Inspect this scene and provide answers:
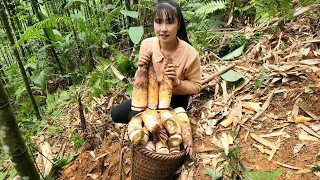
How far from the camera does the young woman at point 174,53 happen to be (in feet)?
6.64

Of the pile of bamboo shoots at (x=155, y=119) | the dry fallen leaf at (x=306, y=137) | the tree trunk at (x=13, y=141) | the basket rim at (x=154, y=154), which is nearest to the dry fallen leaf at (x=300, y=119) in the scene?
the dry fallen leaf at (x=306, y=137)

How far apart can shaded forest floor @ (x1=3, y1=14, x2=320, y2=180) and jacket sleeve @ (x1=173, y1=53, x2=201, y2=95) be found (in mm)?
385

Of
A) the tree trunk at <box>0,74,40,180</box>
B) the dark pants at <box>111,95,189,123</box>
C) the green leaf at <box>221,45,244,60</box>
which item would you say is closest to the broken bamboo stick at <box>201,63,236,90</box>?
the green leaf at <box>221,45,244,60</box>

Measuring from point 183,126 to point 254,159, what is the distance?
1.76 feet

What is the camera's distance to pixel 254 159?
6.26 feet

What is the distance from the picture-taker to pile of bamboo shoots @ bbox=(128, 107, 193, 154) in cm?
181

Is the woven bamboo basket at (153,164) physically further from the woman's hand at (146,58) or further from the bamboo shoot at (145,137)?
the woman's hand at (146,58)

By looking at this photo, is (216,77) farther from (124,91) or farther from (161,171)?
(161,171)

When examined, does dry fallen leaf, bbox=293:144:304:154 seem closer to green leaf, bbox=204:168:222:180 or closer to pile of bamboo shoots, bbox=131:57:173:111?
green leaf, bbox=204:168:222:180

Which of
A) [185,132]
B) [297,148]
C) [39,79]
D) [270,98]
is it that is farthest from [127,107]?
[39,79]

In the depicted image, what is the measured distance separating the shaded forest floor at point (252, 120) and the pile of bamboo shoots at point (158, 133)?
21 cm

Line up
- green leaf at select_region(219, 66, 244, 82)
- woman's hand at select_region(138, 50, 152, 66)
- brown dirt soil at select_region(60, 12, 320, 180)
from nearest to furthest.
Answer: brown dirt soil at select_region(60, 12, 320, 180)
woman's hand at select_region(138, 50, 152, 66)
green leaf at select_region(219, 66, 244, 82)

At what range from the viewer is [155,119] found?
1.87 m

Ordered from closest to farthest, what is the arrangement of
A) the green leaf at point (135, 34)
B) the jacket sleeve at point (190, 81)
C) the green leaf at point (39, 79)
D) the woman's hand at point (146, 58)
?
1. the woman's hand at point (146, 58)
2. the jacket sleeve at point (190, 81)
3. the green leaf at point (135, 34)
4. the green leaf at point (39, 79)
